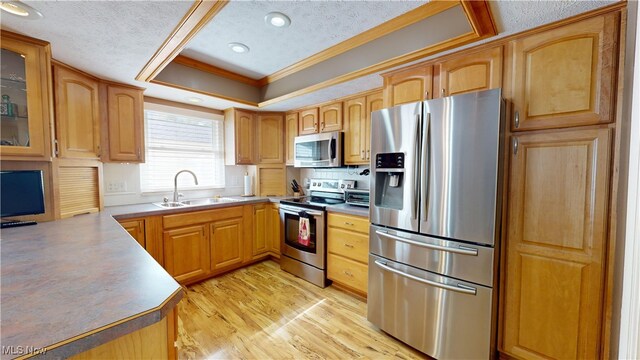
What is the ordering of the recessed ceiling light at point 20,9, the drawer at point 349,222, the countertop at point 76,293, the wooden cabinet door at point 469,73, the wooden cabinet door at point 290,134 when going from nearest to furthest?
the countertop at point 76,293 → the recessed ceiling light at point 20,9 → the wooden cabinet door at point 469,73 → the drawer at point 349,222 → the wooden cabinet door at point 290,134

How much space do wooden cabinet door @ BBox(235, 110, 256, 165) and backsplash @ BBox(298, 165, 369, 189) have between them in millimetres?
792

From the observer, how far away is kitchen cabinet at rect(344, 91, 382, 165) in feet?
8.74

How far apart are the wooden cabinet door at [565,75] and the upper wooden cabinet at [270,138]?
270 centimetres

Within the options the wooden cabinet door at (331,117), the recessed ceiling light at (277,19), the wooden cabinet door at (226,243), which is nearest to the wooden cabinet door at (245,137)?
the wooden cabinet door at (226,243)

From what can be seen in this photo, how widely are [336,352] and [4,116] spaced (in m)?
2.71

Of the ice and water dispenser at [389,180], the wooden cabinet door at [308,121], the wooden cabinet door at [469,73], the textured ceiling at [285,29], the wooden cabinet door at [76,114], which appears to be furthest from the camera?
the wooden cabinet door at [308,121]

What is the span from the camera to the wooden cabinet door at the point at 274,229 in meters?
3.35

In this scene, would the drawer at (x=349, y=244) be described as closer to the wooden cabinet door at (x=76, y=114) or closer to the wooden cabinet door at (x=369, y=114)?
the wooden cabinet door at (x=369, y=114)

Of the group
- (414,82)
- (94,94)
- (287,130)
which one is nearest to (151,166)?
(94,94)

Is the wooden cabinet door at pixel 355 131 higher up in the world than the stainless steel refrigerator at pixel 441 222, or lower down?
higher up

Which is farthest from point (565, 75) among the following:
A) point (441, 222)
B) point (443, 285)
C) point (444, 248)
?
point (443, 285)

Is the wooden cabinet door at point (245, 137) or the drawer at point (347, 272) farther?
the wooden cabinet door at point (245, 137)

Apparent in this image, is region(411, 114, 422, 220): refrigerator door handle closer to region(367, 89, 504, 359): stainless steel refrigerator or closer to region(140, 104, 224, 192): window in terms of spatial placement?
region(367, 89, 504, 359): stainless steel refrigerator

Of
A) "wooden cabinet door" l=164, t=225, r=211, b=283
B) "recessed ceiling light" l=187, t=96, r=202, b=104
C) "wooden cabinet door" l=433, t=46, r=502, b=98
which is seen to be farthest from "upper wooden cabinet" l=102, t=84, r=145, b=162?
"wooden cabinet door" l=433, t=46, r=502, b=98
